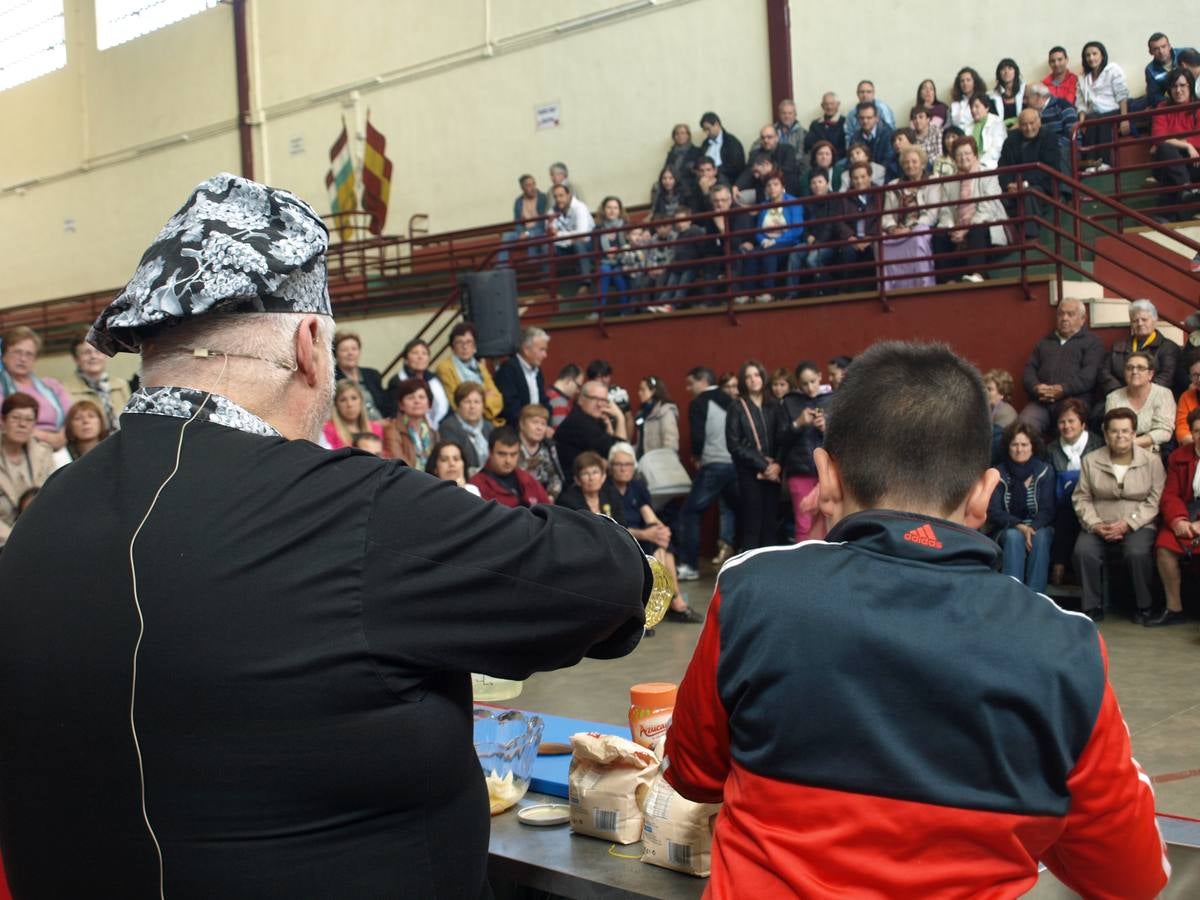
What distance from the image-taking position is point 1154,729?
5199 mm

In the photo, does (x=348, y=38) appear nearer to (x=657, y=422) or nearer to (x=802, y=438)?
(x=657, y=422)

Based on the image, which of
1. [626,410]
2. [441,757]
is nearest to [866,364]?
[441,757]

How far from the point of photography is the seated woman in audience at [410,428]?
7773 millimetres

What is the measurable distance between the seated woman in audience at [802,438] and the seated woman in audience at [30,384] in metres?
5.02

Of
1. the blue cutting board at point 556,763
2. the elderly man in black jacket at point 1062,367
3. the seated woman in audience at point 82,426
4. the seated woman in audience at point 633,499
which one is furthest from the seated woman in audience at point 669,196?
the blue cutting board at point 556,763

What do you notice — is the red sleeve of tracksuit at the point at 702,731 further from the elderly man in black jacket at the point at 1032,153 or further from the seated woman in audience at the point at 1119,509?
the elderly man in black jacket at the point at 1032,153

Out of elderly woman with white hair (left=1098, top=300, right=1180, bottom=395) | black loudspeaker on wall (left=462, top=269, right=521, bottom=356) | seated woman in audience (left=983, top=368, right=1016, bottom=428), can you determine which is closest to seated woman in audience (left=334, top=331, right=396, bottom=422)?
black loudspeaker on wall (left=462, top=269, right=521, bottom=356)

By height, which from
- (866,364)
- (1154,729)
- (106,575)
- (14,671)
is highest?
(866,364)

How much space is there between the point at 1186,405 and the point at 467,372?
4.99 metres

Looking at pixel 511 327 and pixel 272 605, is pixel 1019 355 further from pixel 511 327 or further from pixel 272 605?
pixel 272 605

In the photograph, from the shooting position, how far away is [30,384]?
739cm

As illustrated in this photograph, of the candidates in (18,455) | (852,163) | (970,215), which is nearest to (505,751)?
(18,455)

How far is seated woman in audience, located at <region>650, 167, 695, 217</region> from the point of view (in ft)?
42.2

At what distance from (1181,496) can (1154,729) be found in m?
2.55
